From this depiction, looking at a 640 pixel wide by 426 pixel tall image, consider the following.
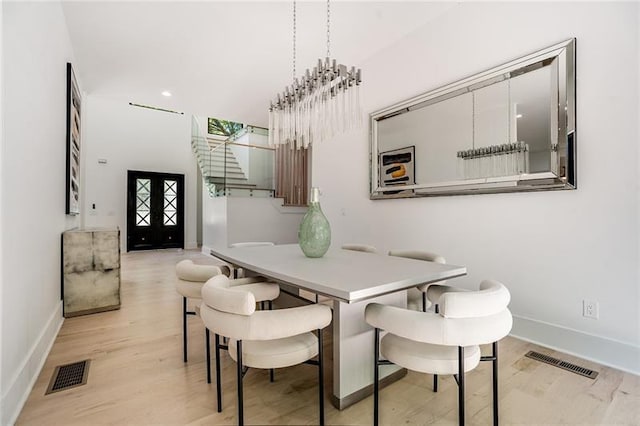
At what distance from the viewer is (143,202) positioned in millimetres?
8195

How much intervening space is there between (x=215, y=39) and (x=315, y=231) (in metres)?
3.03

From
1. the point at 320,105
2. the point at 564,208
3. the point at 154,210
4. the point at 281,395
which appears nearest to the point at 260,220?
the point at 154,210

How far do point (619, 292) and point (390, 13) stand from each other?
3.15 metres

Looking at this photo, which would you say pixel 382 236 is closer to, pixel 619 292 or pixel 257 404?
pixel 619 292

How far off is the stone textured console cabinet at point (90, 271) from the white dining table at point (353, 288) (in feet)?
6.89

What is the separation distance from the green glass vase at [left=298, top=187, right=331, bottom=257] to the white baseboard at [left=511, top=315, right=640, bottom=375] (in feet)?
6.13

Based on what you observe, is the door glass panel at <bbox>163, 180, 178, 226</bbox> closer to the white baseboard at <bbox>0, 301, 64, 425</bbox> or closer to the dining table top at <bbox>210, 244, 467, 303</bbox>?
the white baseboard at <bbox>0, 301, 64, 425</bbox>

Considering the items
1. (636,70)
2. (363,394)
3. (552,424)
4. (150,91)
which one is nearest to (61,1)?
(150,91)

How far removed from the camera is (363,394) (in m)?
1.70

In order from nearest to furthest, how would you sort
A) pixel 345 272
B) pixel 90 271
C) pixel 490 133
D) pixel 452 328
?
pixel 452 328 → pixel 345 272 → pixel 490 133 → pixel 90 271

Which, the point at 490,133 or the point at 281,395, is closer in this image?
the point at 281,395

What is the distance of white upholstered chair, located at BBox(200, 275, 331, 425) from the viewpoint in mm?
1256

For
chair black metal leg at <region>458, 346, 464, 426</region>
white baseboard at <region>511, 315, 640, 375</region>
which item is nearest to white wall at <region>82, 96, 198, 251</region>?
white baseboard at <region>511, 315, 640, 375</region>

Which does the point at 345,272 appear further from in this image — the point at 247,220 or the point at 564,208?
the point at 247,220
